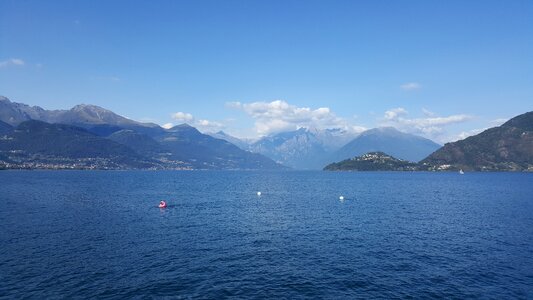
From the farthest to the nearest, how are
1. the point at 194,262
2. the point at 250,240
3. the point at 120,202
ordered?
the point at 120,202, the point at 250,240, the point at 194,262

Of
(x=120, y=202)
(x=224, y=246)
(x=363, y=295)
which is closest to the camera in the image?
(x=363, y=295)

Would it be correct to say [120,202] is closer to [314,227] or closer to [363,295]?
[314,227]

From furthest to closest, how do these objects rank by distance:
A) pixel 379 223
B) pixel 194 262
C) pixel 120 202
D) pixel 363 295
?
pixel 120 202
pixel 379 223
pixel 194 262
pixel 363 295

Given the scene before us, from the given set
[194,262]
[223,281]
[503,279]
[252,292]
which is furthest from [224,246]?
[503,279]

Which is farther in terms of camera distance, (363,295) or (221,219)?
(221,219)

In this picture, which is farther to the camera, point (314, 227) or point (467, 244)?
point (314, 227)

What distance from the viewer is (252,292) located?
1897 inches

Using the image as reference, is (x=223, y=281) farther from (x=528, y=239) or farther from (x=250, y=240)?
(x=528, y=239)

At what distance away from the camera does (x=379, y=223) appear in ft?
328

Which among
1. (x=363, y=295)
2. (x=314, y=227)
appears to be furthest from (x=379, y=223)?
(x=363, y=295)

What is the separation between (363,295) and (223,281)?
20.3 m

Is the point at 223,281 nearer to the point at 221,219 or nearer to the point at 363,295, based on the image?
the point at 363,295

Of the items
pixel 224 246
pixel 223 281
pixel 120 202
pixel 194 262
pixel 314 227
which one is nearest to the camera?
pixel 223 281

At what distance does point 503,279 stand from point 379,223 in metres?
46.0
